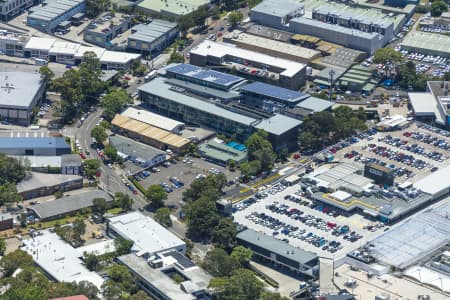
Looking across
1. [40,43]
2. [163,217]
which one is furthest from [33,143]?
[40,43]

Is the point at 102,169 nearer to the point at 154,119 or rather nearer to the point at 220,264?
the point at 154,119

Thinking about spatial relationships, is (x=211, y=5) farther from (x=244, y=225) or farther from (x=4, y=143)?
(x=244, y=225)

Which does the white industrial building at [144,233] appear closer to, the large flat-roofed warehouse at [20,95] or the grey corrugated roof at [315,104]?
the large flat-roofed warehouse at [20,95]

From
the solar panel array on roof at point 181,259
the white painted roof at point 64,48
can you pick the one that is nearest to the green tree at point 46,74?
the white painted roof at point 64,48

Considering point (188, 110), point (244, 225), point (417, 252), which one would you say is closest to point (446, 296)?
point (417, 252)

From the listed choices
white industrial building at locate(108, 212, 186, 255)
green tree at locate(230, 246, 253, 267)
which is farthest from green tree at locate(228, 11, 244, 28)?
green tree at locate(230, 246, 253, 267)
